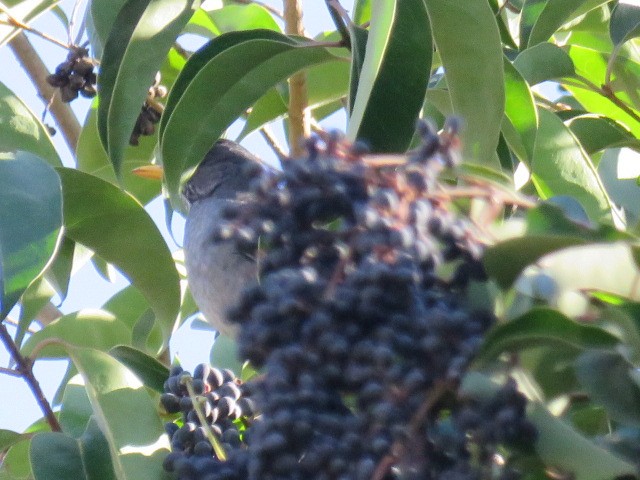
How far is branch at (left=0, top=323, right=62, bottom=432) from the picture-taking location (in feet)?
4.67

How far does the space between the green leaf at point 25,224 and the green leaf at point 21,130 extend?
16.8 inches

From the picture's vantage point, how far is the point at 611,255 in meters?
0.86

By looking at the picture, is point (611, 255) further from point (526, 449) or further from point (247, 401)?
point (247, 401)

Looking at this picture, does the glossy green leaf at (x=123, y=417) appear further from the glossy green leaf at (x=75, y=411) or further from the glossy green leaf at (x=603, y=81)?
the glossy green leaf at (x=603, y=81)

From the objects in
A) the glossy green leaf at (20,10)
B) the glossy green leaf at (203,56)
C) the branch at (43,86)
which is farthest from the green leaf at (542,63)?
the branch at (43,86)

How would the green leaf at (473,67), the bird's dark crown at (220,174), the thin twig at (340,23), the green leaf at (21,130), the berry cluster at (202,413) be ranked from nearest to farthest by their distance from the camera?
the berry cluster at (202,413), the green leaf at (473,67), the thin twig at (340,23), the green leaf at (21,130), the bird's dark crown at (220,174)

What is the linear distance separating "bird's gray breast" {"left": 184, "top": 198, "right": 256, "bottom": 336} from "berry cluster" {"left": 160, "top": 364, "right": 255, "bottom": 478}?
786 millimetres

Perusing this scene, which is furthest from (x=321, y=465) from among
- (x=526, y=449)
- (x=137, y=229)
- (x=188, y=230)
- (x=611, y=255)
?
(x=188, y=230)

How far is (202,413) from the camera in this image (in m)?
1.30

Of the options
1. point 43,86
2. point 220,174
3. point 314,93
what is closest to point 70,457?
point 314,93

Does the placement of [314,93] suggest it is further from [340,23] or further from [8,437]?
[8,437]

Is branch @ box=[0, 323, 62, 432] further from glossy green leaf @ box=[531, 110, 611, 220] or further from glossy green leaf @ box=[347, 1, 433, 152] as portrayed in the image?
glossy green leaf @ box=[531, 110, 611, 220]

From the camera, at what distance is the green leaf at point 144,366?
1.57 metres

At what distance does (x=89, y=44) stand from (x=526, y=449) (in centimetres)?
158
